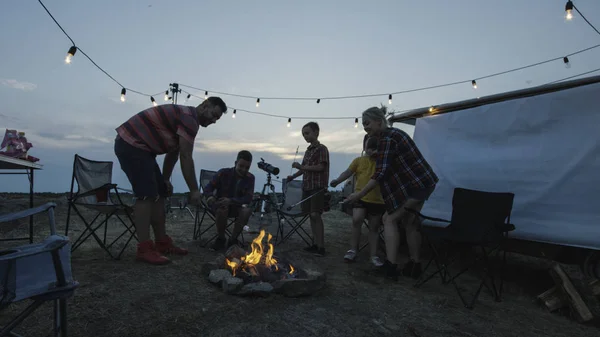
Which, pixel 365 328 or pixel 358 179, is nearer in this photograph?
pixel 365 328

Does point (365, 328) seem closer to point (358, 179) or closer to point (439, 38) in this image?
point (358, 179)

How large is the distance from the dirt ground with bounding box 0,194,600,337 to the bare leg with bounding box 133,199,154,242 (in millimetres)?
292

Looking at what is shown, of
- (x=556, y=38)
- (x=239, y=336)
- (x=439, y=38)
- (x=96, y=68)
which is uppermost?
(x=439, y=38)

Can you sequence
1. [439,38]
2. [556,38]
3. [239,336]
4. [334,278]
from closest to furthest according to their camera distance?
[239,336] → [334,278] → [556,38] → [439,38]

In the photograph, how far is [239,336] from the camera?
1.67m

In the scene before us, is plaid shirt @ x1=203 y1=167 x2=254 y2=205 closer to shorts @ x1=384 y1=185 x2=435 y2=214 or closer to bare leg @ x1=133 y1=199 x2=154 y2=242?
bare leg @ x1=133 y1=199 x2=154 y2=242

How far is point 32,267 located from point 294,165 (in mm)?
2991

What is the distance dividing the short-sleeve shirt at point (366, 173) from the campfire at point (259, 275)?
Result: 1202 mm

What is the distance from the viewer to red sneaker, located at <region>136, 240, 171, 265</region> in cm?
284

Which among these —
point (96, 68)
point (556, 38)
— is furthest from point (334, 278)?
point (556, 38)

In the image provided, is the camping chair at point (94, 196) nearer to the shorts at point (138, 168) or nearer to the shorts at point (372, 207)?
the shorts at point (138, 168)

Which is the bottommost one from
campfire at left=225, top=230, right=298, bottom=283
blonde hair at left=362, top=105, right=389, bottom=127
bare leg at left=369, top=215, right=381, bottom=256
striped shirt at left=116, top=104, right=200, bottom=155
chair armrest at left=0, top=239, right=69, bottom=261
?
campfire at left=225, top=230, right=298, bottom=283

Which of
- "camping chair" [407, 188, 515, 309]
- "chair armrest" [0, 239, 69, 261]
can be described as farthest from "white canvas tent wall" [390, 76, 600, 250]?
"chair armrest" [0, 239, 69, 261]

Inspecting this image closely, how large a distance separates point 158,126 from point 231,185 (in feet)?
4.32
